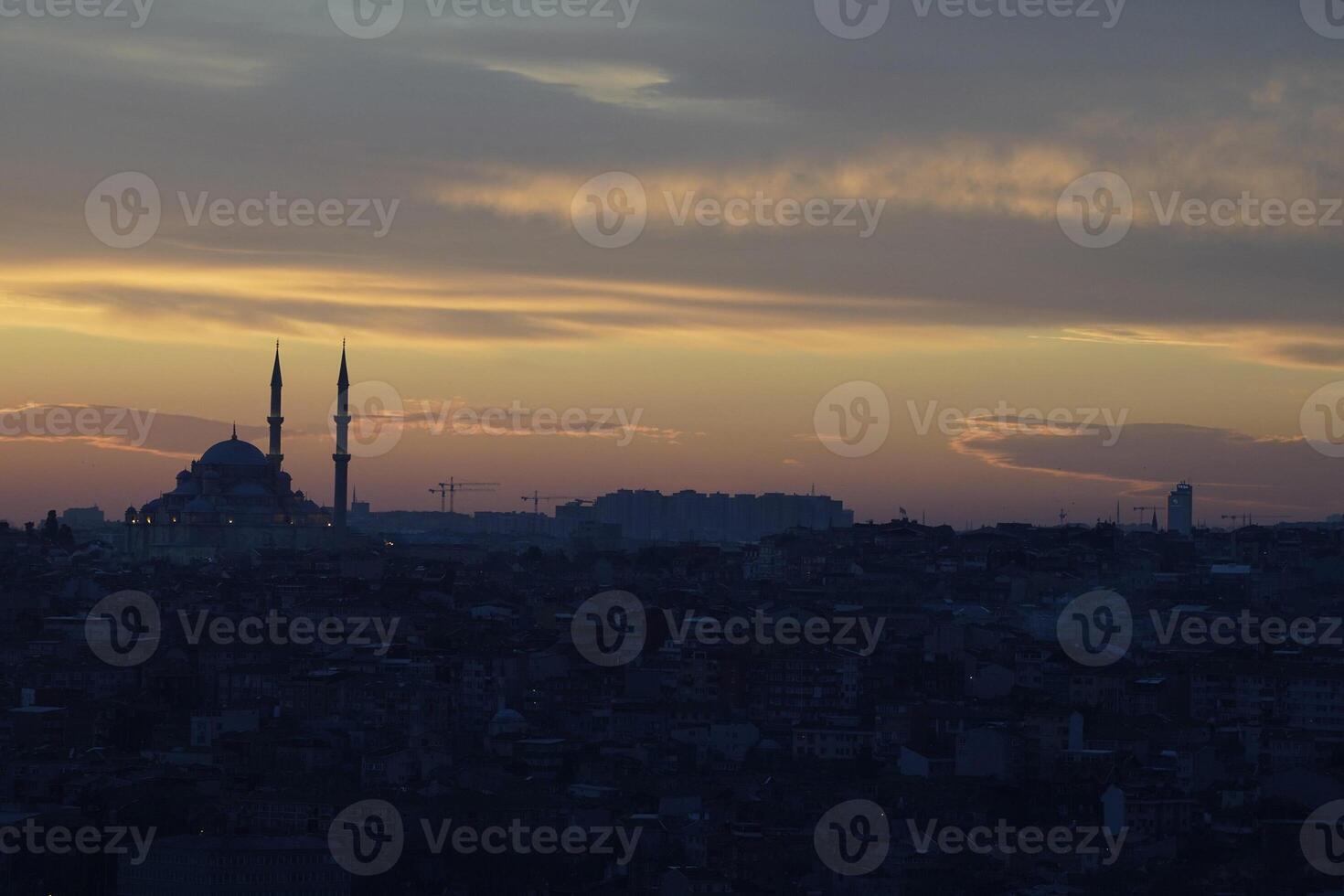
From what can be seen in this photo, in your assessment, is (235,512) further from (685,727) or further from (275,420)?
(685,727)

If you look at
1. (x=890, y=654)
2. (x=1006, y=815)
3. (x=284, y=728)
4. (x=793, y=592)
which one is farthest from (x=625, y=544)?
(x=1006, y=815)

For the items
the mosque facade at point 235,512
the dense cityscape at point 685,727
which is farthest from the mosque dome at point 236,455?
the dense cityscape at point 685,727

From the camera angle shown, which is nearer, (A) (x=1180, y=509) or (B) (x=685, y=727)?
(B) (x=685, y=727)

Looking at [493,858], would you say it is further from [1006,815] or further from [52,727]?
[52,727]

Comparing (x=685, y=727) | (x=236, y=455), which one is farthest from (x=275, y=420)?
(x=685, y=727)

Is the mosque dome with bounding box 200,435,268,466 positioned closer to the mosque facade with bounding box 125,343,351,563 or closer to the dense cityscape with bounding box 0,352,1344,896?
the mosque facade with bounding box 125,343,351,563
